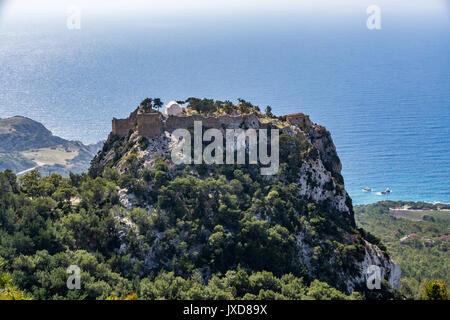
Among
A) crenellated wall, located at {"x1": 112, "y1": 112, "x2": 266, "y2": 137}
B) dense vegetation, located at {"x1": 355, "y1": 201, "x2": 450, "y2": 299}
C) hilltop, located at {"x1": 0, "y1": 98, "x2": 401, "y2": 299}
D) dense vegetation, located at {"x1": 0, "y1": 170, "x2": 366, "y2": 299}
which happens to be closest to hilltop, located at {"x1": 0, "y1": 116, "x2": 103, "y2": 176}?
crenellated wall, located at {"x1": 112, "y1": 112, "x2": 266, "y2": 137}

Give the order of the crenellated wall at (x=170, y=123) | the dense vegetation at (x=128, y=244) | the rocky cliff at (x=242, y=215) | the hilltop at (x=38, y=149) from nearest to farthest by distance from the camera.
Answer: the dense vegetation at (x=128, y=244), the rocky cliff at (x=242, y=215), the crenellated wall at (x=170, y=123), the hilltop at (x=38, y=149)

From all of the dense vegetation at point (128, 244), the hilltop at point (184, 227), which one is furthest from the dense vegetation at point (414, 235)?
the dense vegetation at point (128, 244)

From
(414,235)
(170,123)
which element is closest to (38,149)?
(170,123)

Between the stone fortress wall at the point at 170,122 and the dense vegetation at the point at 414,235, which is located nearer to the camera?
the stone fortress wall at the point at 170,122

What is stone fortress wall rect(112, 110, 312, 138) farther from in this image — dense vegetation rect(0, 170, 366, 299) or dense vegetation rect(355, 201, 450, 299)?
dense vegetation rect(355, 201, 450, 299)

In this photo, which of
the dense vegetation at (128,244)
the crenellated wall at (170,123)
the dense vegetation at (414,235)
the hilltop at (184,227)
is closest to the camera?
the dense vegetation at (128,244)

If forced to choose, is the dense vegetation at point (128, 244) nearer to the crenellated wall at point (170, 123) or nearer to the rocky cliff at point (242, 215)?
the rocky cliff at point (242, 215)

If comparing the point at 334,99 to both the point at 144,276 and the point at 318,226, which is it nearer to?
the point at 318,226

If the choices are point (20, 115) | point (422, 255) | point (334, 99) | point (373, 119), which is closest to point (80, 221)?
point (422, 255)
